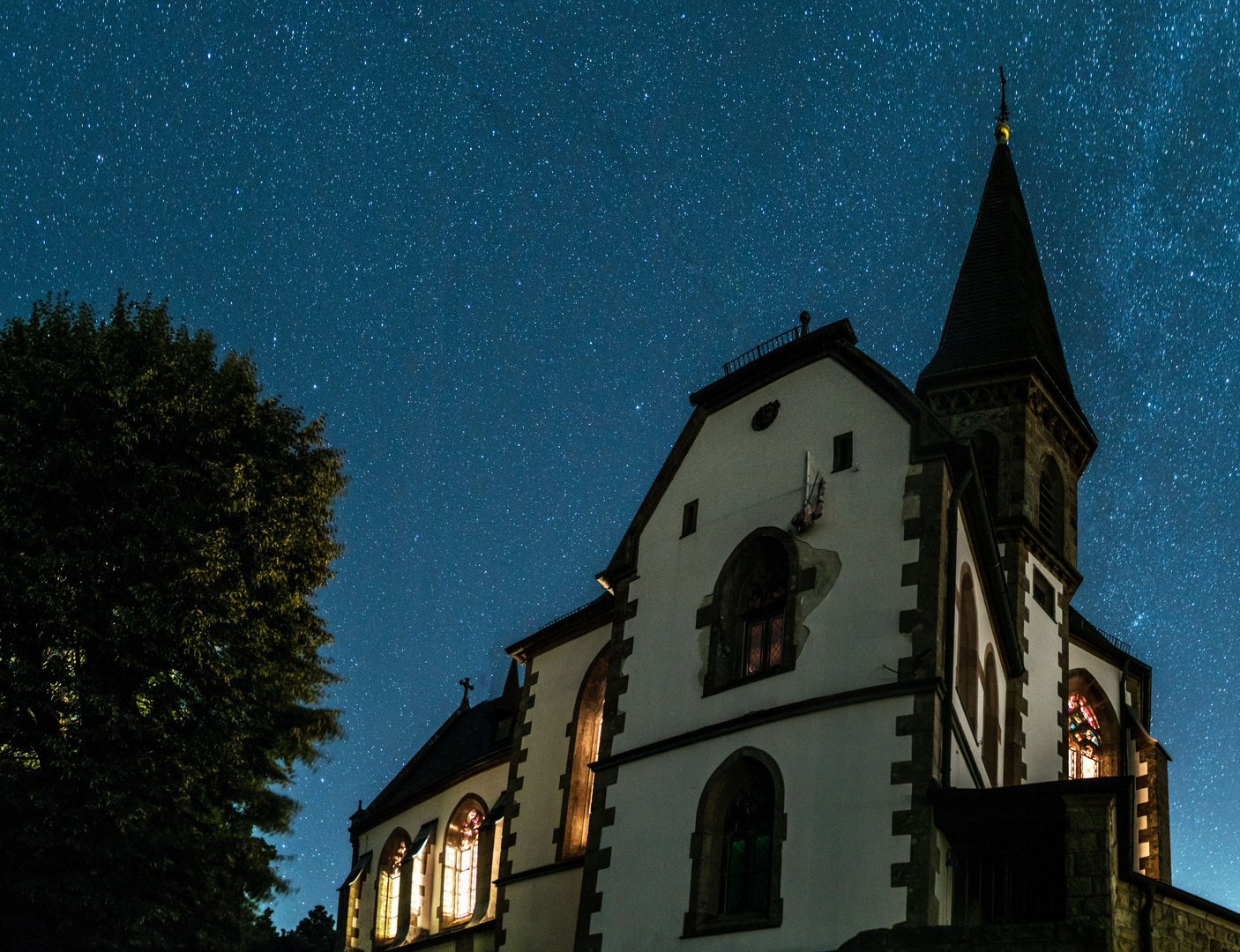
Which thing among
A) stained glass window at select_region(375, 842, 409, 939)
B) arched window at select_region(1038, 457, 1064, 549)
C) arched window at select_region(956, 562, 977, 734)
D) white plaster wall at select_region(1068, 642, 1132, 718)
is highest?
arched window at select_region(1038, 457, 1064, 549)

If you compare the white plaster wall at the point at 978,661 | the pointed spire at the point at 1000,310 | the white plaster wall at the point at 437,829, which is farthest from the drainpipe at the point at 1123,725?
the white plaster wall at the point at 437,829

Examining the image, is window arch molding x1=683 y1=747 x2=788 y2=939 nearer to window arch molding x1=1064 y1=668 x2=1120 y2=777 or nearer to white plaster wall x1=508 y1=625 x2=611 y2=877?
white plaster wall x1=508 y1=625 x2=611 y2=877

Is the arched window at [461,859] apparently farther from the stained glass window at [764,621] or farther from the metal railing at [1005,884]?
the metal railing at [1005,884]

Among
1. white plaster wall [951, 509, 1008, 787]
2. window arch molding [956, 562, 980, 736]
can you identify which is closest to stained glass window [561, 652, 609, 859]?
white plaster wall [951, 509, 1008, 787]

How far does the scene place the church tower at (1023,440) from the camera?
27.6 meters

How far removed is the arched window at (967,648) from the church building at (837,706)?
0.10 m

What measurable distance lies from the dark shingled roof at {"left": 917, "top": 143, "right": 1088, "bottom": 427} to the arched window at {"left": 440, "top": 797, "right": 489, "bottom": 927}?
14.5 meters

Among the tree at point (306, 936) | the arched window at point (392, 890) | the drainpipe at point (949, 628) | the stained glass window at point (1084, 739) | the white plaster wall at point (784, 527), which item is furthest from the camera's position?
the tree at point (306, 936)

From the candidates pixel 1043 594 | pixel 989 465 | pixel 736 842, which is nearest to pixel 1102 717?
pixel 1043 594

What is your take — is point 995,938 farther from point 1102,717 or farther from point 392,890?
point 392,890

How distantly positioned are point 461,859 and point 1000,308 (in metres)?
18.3

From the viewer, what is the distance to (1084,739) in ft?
103

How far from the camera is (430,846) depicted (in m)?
34.0

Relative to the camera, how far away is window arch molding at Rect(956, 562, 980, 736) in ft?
65.2
